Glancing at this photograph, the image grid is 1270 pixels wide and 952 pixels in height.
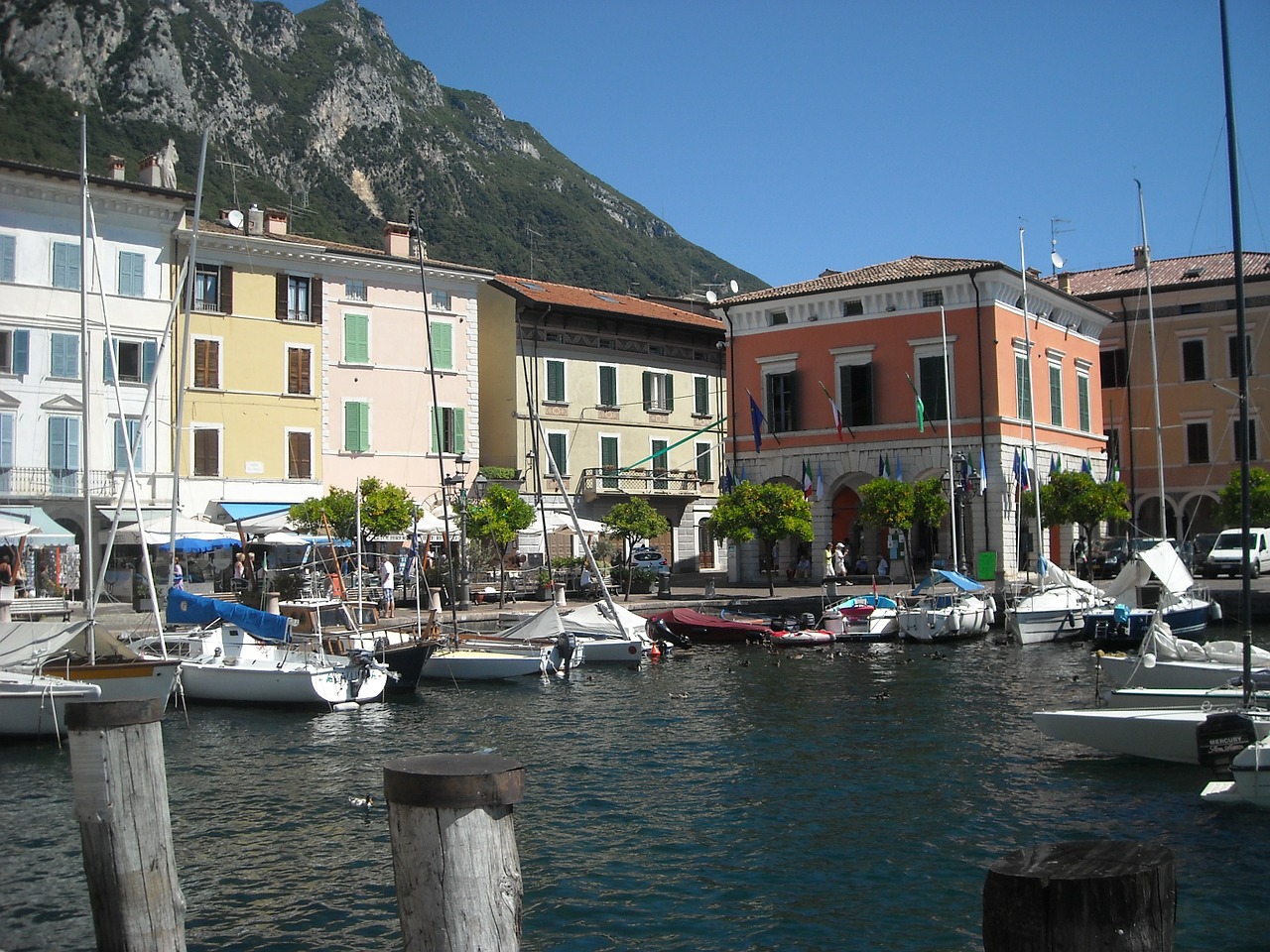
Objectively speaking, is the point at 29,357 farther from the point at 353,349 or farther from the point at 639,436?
the point at 639,436

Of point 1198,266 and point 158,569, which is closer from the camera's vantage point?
point 158,569

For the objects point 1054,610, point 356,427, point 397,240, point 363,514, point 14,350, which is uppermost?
point 397,240

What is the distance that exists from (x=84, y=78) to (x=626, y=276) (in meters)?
49.9

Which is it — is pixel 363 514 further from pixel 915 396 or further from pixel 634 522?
pixel 915 396

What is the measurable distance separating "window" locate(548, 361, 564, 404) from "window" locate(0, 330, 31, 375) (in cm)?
Result: 1867

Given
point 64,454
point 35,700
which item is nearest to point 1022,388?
point 64,454

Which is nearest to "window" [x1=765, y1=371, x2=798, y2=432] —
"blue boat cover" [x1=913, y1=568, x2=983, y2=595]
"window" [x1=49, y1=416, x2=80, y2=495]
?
"blue boat cover" [x1=913, y1=568, x2=983, y2=595]

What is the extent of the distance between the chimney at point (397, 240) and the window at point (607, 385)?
29.9 feet

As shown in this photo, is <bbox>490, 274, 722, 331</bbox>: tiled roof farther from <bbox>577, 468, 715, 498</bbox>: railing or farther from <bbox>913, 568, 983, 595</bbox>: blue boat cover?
<bbox>913, 568, 983, 595</bbox>: blue boat cover

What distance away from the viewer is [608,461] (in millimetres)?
49188

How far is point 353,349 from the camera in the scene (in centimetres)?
4306

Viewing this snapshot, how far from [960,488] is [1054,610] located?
8.98 m

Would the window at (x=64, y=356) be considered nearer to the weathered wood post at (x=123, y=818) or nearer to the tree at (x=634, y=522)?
the tree at (x=634, y=522)

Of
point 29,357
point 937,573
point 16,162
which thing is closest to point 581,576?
point 937,573
